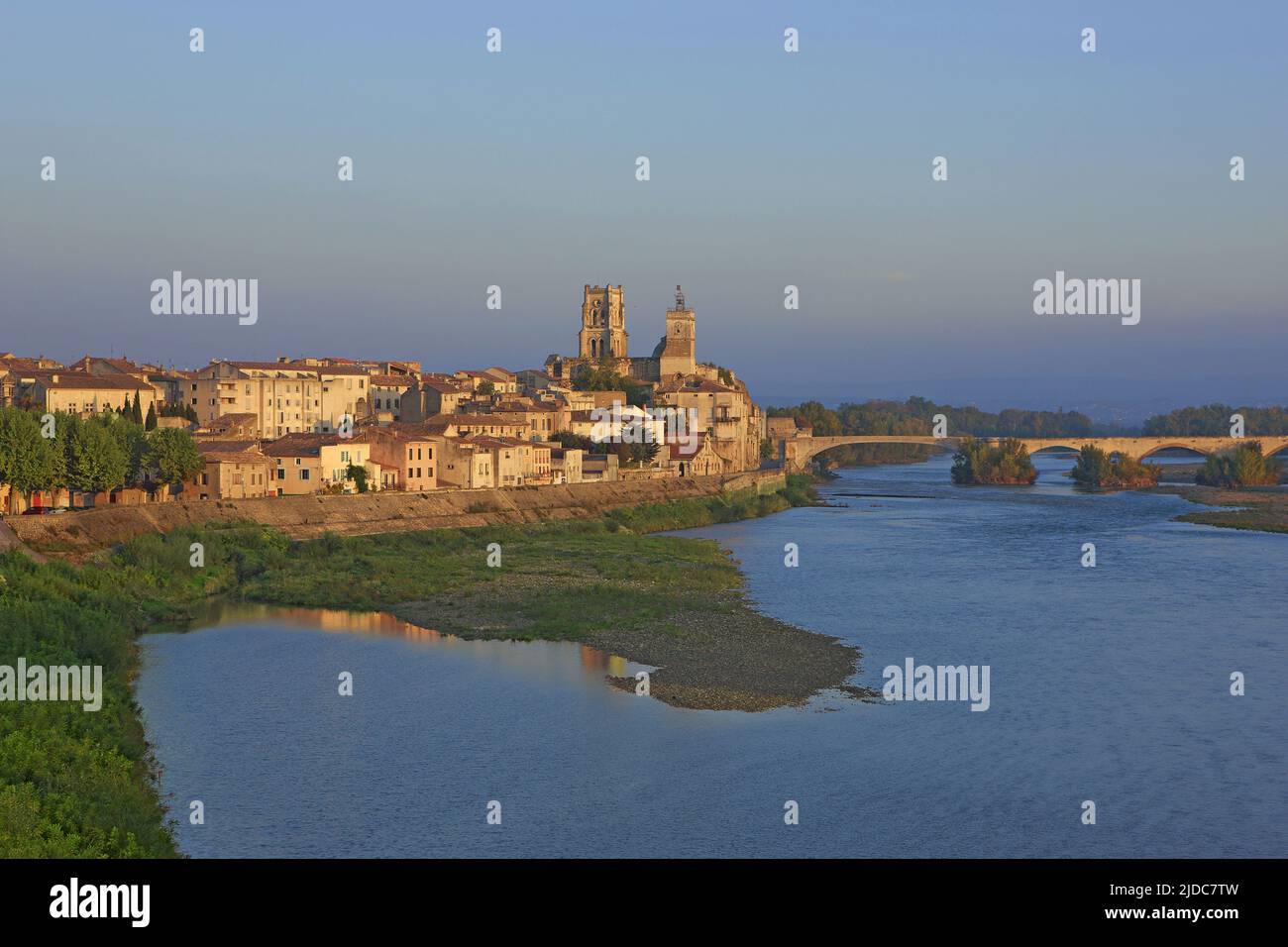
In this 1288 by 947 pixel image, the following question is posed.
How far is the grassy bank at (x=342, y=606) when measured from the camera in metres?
9.10

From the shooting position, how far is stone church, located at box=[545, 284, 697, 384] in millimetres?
58375

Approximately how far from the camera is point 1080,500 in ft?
146

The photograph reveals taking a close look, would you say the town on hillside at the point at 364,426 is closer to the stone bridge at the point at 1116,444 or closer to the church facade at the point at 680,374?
the church facade at the point at 680,374

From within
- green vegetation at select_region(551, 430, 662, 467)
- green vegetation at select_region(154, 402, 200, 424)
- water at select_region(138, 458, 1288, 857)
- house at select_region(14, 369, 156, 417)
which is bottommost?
water at select_region(138, 458, 1288, 857)

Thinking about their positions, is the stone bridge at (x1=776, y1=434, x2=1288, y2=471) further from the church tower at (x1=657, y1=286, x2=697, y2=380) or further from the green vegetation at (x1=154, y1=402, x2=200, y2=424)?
the green vegetation at (x1=154, y1=402, x2=200, y2=424)

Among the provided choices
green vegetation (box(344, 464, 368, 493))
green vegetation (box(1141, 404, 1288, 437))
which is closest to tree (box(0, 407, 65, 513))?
green vegetation (box(344, 464, 368, 493))

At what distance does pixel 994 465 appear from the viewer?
55.1 m

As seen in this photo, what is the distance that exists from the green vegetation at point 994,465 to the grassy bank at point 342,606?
95.4 ft

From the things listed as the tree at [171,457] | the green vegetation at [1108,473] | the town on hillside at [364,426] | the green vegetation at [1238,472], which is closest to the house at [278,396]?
the town on hillside at [364,426]

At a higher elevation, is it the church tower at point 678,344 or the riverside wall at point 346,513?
the church tower at point 678,344

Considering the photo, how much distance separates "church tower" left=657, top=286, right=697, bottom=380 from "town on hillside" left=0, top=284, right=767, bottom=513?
5.82m

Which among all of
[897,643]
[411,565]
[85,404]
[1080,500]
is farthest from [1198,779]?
[1080,500]

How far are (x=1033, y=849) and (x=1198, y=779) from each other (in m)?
2.36

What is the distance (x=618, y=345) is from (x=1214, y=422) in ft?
178
